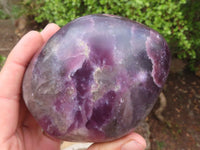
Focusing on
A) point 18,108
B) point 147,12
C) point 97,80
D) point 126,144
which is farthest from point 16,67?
point 147,12

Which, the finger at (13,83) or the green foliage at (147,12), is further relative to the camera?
the green foliage at (147,12)

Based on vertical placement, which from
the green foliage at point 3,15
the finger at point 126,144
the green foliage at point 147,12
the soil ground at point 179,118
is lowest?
the soil ground at point 179,118

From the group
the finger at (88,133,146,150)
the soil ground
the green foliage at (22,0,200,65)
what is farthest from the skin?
the soil ground

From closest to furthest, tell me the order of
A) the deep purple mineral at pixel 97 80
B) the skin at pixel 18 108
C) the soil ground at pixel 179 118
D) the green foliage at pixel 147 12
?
the deep purple mineral at pixel 97 80 → the skin at pixel 18 108 → the green foliage at pixel 147 12 → the soil ground at pixel 179 118

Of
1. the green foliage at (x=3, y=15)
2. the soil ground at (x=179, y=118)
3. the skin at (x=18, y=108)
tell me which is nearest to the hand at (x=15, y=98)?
the skin at (x=18, y=108)

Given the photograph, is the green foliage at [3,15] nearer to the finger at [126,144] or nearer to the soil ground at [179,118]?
the soil ground at [179,118]

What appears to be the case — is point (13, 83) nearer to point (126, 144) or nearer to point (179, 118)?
point (126, 144)

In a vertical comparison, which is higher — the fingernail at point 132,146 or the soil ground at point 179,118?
the fingernail at point 132,146
